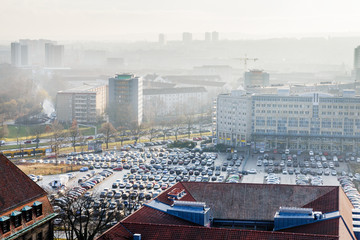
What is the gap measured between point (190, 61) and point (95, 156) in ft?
454

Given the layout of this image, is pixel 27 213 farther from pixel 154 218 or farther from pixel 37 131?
pixel 37 131

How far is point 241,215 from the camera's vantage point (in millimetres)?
17062

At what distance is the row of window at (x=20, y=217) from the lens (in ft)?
45.3

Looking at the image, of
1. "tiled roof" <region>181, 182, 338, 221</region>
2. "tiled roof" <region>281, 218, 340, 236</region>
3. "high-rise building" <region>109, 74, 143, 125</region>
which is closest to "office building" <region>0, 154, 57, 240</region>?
"tiled roof" <region>181, 182, 338, 221</region>

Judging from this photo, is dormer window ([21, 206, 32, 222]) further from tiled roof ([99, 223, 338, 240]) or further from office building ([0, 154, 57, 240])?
tiled roof ([99, 223, 338, 240])

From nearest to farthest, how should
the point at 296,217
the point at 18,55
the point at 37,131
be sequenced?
the point at 296,217 < the point at 37,131 < the point at 18,55

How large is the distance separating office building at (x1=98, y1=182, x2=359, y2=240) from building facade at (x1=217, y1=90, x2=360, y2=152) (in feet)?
77.3

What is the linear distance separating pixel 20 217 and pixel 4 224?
24.9 inches

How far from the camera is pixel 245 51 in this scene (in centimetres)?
19550

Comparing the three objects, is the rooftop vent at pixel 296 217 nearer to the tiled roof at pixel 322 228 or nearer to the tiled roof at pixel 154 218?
the tiled roof at pixel 322 228

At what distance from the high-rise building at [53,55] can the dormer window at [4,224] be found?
108 m

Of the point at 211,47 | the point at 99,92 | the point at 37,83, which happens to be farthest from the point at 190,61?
the point at 99,92

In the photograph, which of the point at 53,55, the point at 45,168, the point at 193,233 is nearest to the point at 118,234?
the point at 193,233

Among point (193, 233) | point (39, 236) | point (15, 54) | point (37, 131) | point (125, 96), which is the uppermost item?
point (15, 54)
